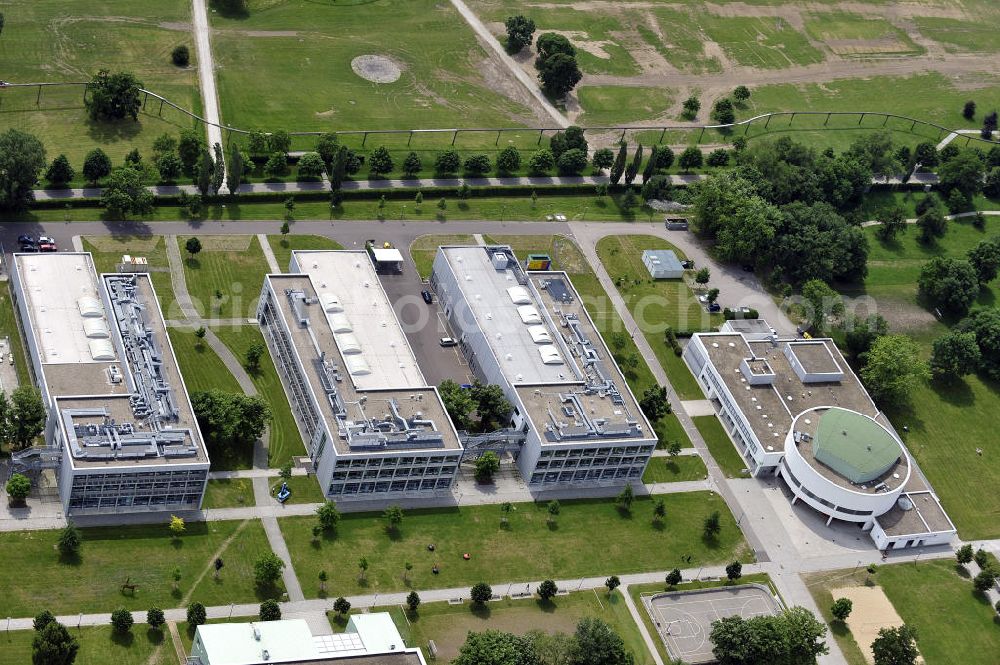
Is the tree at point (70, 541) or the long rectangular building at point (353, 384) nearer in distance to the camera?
the tree at point (70, 541)

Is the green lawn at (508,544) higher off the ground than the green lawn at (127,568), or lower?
lower

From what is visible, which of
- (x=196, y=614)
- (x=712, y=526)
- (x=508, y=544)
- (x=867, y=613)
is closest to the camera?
(x=196, y=614)

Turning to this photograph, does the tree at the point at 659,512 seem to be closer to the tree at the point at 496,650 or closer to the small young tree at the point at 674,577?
the small young tree at the point at 674,577

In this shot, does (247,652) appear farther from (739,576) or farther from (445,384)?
(739,576)

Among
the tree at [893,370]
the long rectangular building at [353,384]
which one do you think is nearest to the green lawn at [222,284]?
the long rectangular building at [353,384]

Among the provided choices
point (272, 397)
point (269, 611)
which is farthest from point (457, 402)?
point (269, 611)

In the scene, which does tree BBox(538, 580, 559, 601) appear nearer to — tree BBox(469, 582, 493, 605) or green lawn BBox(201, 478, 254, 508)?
tree BBox(469, 582, 493, 605)

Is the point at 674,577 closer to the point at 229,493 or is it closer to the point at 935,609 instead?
the point at 935,609
